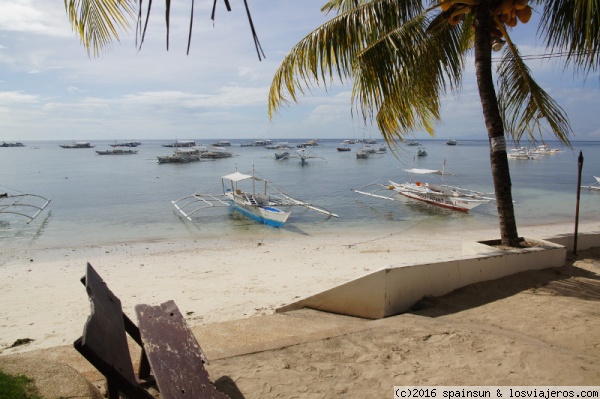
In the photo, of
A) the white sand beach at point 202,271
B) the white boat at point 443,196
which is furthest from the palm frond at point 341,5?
the white boat at point 443,196

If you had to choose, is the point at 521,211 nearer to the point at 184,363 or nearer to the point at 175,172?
the point at 184,363

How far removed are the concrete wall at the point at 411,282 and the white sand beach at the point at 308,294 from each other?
244 mm

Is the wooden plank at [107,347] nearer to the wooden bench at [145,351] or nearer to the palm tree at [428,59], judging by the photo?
the wooden bench at [145,351]

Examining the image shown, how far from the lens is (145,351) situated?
2.94 meters

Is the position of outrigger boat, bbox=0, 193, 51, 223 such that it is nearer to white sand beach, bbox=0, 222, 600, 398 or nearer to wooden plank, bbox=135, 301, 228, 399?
white sand beach, bbox=0, 222, 600, 398

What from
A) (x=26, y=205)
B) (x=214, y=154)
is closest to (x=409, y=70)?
(x=26, y=205)

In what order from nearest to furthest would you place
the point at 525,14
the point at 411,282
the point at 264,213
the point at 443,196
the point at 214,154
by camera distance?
1. the point at 411,282
2. the point at 525,14
3. the point at 264,213
4. the point at 443,196
5. the point at 214,154

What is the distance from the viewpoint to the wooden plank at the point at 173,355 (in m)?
2.63

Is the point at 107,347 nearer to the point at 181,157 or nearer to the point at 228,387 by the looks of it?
the point at 228,387

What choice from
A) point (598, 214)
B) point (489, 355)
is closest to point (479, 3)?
point (489, 355)

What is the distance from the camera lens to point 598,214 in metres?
24.1

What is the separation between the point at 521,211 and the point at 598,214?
406cm

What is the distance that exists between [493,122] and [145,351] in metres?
6.16

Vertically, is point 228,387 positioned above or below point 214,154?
below
